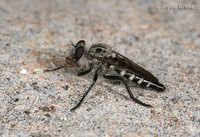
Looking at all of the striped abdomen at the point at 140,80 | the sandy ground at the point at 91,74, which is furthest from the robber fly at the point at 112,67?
the sandy ground at the point at 91,74

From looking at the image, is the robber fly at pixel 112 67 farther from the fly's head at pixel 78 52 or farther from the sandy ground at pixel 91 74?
the sandy ground at pixel 91 74

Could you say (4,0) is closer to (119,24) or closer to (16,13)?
(16,13)

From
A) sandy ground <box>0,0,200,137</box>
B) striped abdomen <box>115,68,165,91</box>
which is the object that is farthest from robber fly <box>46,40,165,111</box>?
sandy ground <box>0,0,200,137</box>

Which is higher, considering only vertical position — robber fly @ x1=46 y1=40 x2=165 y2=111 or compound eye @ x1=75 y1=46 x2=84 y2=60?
compound eye @ x1=75 y1=46 x2=84 y2=60

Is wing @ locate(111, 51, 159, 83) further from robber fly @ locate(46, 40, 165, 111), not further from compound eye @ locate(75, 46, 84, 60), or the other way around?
compound eye @ locate(75, 46, 84, 60)

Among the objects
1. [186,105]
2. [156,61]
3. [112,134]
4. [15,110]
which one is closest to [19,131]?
[15,110]

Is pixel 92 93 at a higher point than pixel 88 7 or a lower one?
lower

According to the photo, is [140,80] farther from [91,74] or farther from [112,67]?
[91,74]
